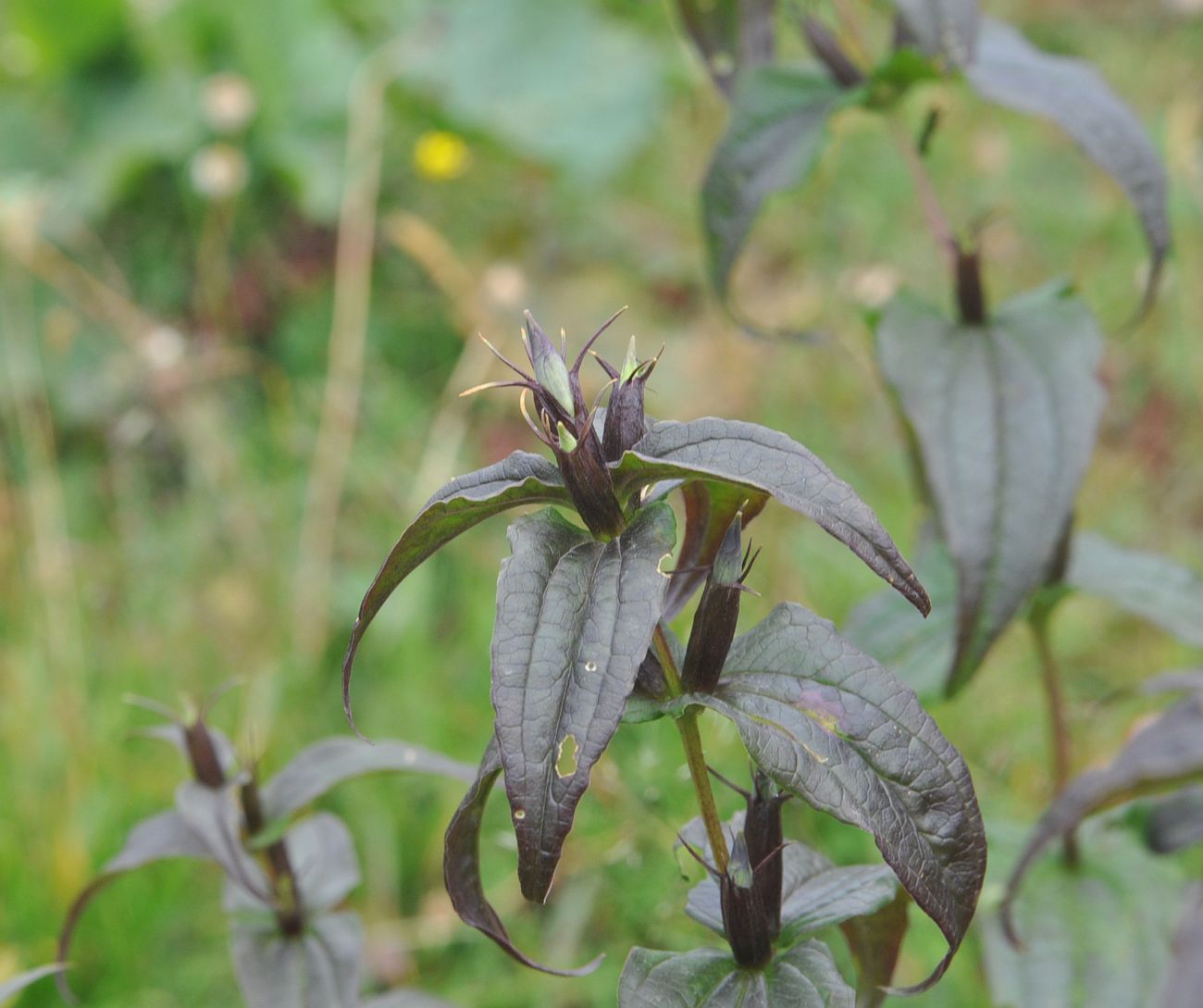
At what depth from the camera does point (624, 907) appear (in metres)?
1.44

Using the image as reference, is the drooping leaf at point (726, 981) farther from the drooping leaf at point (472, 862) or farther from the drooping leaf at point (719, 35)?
the drooping leaf at point (719, 35)

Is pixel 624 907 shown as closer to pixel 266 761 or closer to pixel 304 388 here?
pixel 266 761

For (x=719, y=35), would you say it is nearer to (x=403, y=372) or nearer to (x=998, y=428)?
(x=998, y=428)

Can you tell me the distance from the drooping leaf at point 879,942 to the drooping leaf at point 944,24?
2.67 feet

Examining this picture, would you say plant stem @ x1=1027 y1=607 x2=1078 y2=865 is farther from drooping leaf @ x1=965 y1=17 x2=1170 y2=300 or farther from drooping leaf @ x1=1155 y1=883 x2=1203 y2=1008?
drooping leaf @ x1=1155 y1=883 x2=1203 y2=1008

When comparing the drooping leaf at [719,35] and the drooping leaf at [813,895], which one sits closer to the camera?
the drooping leaf at [813,895]

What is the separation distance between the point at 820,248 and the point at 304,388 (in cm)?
132

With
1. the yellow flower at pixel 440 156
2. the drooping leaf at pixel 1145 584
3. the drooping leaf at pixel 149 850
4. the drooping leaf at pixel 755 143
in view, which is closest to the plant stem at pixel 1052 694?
the drooping leaf at pixel 1145 584

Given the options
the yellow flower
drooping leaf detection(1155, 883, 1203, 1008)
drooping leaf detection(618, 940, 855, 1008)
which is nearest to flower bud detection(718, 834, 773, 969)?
drooping leaf detection(618, 940, 855, 1008)

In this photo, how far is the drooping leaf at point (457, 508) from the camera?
0.67 m

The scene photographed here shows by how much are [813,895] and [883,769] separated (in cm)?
18

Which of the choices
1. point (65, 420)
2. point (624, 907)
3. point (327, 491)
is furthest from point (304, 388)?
point (624, 907)

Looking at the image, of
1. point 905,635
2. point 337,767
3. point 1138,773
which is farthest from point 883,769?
point 905,635

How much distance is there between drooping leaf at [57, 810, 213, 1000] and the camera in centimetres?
96
